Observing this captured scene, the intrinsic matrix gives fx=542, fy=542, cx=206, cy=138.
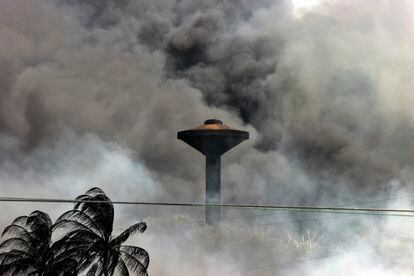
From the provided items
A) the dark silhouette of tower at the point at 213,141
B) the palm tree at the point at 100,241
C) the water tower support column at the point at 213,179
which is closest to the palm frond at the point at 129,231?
the palm tree at the point at 100,241

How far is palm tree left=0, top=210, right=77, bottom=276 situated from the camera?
3888 centimetres

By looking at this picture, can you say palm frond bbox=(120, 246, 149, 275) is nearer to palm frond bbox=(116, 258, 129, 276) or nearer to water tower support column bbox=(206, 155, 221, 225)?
palm frond bbox=(116, 258, 129, 276)

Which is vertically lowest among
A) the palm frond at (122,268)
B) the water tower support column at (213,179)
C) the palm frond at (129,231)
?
the palm frond at (122,268)

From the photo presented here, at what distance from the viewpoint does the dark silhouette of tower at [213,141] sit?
277 feet

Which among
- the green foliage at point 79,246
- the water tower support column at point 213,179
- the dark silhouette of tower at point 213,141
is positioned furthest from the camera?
the water tower support column at point 213,179

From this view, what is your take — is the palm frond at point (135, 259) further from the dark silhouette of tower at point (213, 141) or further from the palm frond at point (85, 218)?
the dark silhouette of tower at point (213, 141)

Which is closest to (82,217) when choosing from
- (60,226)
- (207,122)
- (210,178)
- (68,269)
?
(60,226)

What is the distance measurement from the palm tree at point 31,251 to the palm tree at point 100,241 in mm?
1382

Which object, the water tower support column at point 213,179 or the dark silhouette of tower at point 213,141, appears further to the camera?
the water tower support column at point 213,179

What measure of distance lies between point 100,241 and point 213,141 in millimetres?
46648

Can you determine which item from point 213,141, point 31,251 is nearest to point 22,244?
point 31,251

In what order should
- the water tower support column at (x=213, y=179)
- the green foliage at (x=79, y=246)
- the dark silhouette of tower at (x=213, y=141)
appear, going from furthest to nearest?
1. the water tower support column at (x=213, y=179)
2. the dark silhouette of tower at (x=213, y=141)
3. the green foliage at (x=79, y=246)

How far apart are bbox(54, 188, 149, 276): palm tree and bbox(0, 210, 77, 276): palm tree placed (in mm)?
1382

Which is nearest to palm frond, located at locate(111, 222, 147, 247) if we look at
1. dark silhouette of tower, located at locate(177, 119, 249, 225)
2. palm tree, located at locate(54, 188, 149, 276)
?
palm tree, located at locate(54, 188, 149, 276)
